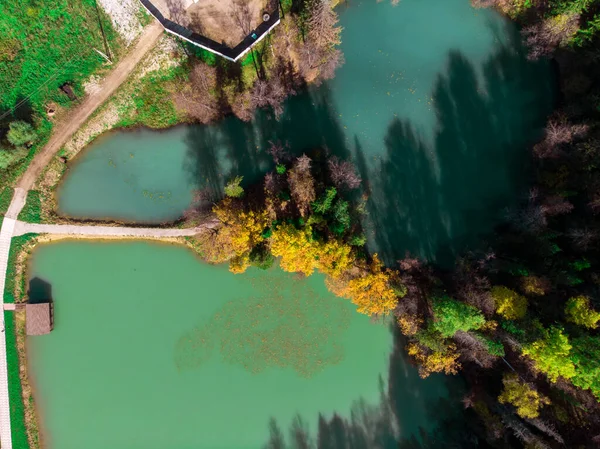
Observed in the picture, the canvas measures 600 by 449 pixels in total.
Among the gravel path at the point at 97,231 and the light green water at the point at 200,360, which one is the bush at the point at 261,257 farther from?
the gravel path at the point at 97,231

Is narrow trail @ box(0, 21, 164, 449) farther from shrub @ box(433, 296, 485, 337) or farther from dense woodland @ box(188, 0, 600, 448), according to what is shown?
shrub @ box(433, 296, 485, 337)

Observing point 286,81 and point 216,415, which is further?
point 216,415

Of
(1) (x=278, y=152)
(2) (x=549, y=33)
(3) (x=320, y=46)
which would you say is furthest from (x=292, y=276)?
(2) (x=549, y=33)

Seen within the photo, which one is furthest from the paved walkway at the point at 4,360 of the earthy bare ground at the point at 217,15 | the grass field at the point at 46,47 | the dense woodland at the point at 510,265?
the earthy bare ground at the point at 217,15

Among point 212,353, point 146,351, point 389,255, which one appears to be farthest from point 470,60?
point 146,351

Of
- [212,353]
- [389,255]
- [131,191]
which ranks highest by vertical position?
[131,191]

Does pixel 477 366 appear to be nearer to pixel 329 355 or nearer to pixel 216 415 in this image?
pixel 329 355

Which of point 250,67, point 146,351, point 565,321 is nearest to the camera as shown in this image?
point 565,321

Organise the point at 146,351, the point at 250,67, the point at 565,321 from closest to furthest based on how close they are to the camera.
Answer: the point at 565,321, the point at 250,67, the point at 146,351
